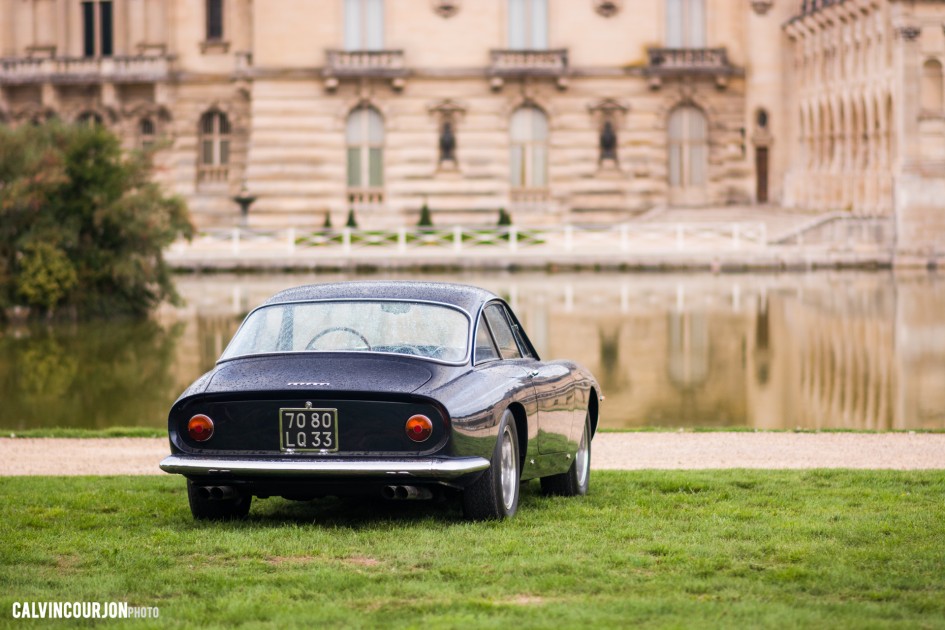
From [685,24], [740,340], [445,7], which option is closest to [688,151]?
[685,24]

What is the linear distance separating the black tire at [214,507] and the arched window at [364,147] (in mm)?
49999

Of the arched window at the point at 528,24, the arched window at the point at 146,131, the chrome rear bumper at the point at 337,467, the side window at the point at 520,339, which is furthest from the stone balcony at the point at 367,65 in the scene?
the chrome rear bumper at the point at 337,467

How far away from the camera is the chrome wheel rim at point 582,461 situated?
11.7 meters

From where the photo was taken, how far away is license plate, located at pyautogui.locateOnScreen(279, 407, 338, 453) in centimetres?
966

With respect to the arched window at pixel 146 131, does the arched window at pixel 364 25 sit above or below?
above

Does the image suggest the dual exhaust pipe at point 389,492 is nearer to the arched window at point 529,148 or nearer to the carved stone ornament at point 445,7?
the arched window at point 529,148

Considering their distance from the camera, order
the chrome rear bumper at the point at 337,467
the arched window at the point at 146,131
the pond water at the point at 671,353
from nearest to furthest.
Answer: the chrome rear bumper at the point at 337,467
the pond water at the point at 671,353
the arched window at the point at 146,131

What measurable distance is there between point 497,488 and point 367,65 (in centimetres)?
5022

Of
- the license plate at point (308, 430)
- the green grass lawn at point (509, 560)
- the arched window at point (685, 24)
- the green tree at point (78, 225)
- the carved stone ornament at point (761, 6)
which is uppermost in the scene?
the carved stone ornament at point (761, 6)

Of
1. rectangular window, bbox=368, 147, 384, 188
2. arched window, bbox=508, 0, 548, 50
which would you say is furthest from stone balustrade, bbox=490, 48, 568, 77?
rectangular window, bbox=368, 147, 384, 188

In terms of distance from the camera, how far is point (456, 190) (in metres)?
60.0

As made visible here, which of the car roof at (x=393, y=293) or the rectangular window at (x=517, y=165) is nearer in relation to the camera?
the car roof at (x=393, y=293)

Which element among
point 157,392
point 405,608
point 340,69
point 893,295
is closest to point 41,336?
point 157,392

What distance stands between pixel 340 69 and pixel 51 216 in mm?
27489
